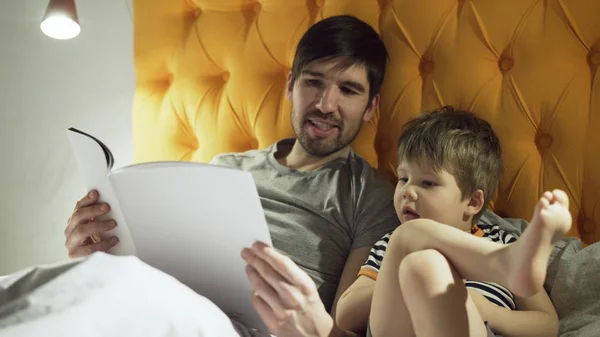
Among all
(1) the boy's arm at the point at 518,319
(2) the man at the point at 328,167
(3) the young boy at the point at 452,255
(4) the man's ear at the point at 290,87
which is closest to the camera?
(3) the young boy at the point at 452,255

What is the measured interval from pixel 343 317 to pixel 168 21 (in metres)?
0.99

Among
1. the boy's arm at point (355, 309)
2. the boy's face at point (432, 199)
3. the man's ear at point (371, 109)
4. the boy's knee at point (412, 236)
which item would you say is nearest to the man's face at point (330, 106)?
the man's ear at point (371, 109)

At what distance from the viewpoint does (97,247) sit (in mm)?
1016

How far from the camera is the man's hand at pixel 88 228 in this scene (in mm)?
958

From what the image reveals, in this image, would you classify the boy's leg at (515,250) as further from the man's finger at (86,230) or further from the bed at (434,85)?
the man's finger at (86,230)

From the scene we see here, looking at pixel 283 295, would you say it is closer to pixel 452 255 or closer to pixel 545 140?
pixel 452 255

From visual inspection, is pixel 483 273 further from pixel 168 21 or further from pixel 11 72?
pixel 11 72

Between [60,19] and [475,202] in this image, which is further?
[60,19]

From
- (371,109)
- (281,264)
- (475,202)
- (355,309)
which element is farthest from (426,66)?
(281,264)

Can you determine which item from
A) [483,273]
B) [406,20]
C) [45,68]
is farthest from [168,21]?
[483,273]

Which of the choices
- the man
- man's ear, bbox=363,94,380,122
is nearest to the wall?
the man

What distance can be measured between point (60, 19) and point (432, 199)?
103cm

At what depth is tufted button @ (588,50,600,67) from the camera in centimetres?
116

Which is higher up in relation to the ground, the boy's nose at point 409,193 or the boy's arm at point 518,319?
the boy's nose at point 409,193
